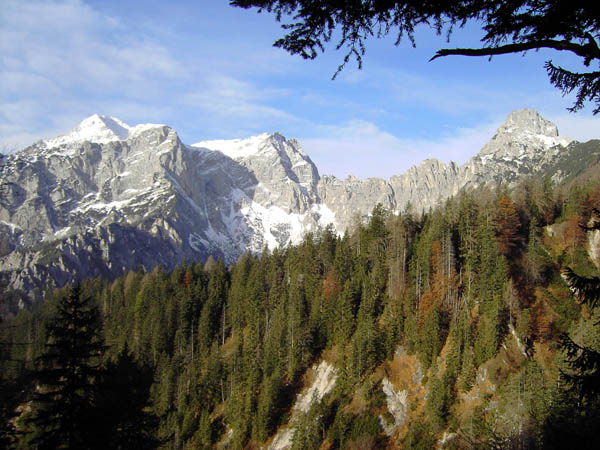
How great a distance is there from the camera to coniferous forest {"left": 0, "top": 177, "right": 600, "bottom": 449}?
37969 mm

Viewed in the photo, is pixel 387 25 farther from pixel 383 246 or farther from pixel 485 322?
pixel 383 246

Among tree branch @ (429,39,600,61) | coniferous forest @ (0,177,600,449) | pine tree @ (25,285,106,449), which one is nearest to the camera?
tree branch @ (429,39,600,61)

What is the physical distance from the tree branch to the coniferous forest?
49.6 feet

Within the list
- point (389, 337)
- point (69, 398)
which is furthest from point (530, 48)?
point (389, 337)

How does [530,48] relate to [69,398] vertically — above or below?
above

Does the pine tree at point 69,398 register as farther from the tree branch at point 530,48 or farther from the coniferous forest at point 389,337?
the tree branch at point 530,48

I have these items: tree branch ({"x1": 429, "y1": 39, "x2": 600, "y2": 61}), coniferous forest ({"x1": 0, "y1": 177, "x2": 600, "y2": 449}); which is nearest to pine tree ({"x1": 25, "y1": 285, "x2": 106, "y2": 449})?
coniferous forest ({"x1": 0, "y1": 177, "x2": 600, "y2": 449})

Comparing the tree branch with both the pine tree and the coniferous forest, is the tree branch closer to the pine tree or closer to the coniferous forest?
the pine tree

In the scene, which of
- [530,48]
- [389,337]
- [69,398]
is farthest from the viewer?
[389,337]

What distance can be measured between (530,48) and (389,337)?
51925mm

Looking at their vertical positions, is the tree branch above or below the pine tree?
above

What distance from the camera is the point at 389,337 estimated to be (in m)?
53.9

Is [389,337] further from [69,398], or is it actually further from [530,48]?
[530,48]

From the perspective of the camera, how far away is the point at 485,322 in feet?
152
